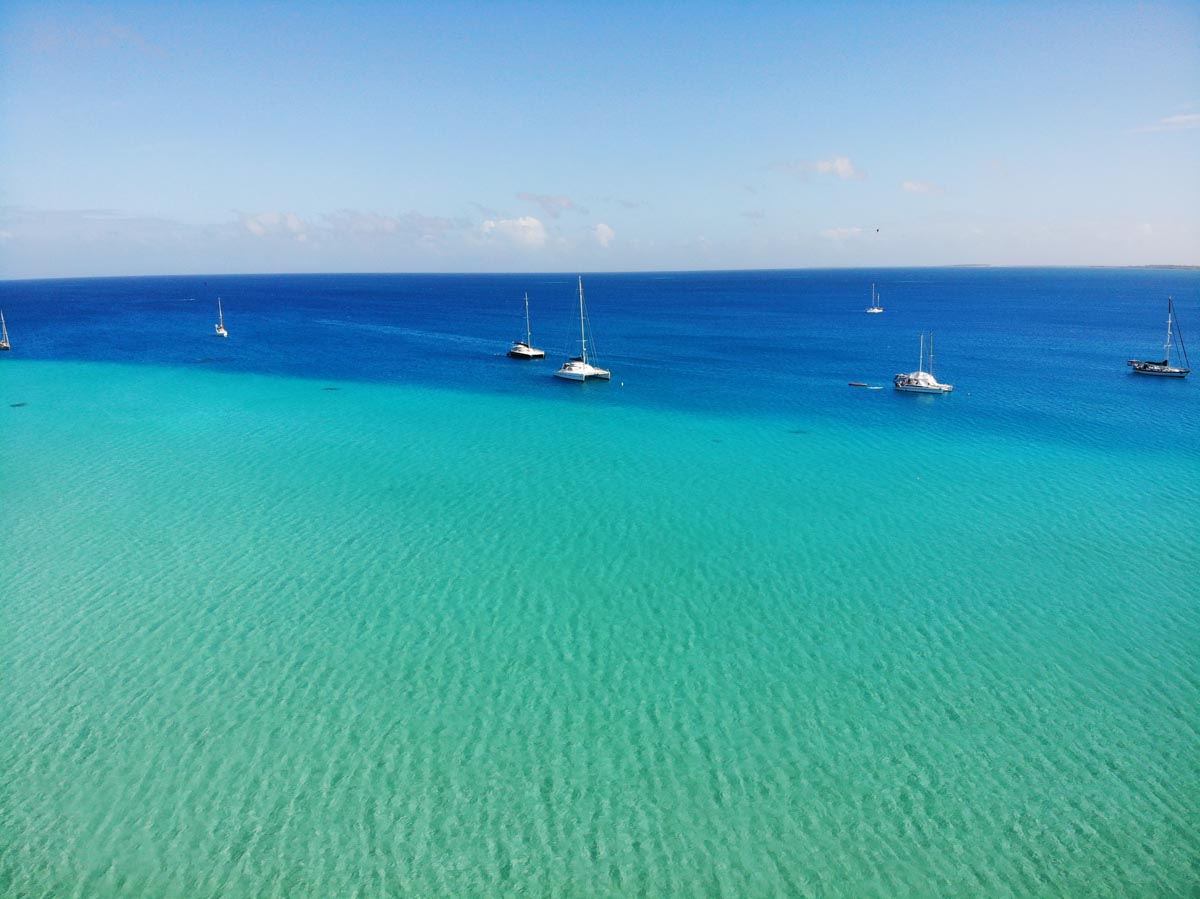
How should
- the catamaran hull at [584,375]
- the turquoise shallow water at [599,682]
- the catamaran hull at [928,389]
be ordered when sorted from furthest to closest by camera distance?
the catamaran hull at [584,375], the catamaran hull at [928,389], the turquoise shallow water at [599,682]

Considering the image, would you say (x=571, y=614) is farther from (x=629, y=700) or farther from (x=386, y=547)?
(x=386, y=547)

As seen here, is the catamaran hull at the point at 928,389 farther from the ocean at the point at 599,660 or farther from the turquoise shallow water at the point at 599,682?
the turquoise shallow water at the point at 599,682

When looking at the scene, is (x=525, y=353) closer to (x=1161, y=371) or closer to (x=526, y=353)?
(x=526, y=353)

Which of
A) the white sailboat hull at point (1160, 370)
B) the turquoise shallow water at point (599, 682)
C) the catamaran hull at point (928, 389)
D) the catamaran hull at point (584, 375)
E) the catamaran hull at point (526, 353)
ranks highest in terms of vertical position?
the catamaran hull at point (526, 353)

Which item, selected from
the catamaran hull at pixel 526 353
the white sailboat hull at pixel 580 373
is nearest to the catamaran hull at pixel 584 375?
the white sailboat hull at pixel 580 373

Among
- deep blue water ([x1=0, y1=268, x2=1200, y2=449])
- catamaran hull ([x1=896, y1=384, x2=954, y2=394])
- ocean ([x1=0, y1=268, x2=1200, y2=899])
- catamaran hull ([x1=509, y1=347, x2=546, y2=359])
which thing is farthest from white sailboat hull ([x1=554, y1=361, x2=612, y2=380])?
catamaran hull ([x1=896, y1=384, x2=954, y2=394])

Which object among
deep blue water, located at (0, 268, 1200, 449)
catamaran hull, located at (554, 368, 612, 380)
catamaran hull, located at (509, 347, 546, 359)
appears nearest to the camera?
deep blue water, located at (0, 268, 1200, 449)

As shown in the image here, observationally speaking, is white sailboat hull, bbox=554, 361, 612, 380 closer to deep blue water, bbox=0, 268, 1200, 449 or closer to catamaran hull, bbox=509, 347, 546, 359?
deep blue water, bbox=0, 268, 1200, 449
